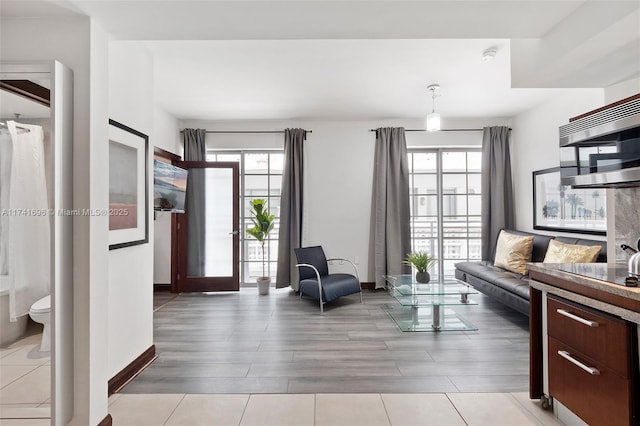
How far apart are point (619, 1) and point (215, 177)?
15.6ft

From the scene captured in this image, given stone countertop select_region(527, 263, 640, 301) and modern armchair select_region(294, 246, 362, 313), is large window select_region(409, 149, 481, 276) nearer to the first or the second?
modern armchair select_region(294, 246, 362, 313)

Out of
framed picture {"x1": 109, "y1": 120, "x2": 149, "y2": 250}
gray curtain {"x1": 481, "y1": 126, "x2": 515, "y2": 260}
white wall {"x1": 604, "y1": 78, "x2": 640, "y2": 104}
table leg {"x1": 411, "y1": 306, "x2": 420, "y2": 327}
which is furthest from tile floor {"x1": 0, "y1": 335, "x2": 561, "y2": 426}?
gray curtain {"x1": 481, "y1": 126, "x2": 515, "y2": 260}

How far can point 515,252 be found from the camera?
13.7 ft

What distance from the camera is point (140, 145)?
8.56 ft

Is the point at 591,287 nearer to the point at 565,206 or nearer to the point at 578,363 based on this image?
the point at 578,363

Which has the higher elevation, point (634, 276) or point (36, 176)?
point (36, 176)

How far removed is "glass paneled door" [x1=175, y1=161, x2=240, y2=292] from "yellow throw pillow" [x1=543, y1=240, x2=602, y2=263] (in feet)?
13.8

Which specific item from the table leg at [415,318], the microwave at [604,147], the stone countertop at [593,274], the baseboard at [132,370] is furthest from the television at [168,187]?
the microwave at [604,147]

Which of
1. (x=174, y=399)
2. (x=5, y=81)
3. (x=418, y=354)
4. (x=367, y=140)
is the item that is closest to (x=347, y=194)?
(x=367, y=140)

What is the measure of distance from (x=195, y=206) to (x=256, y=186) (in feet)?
3.40

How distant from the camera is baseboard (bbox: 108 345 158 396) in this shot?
227cm

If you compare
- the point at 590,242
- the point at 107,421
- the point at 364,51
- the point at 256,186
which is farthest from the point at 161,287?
the point at 590,242

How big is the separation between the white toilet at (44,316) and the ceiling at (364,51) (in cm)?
158

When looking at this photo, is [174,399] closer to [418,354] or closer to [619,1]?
[418,354]
